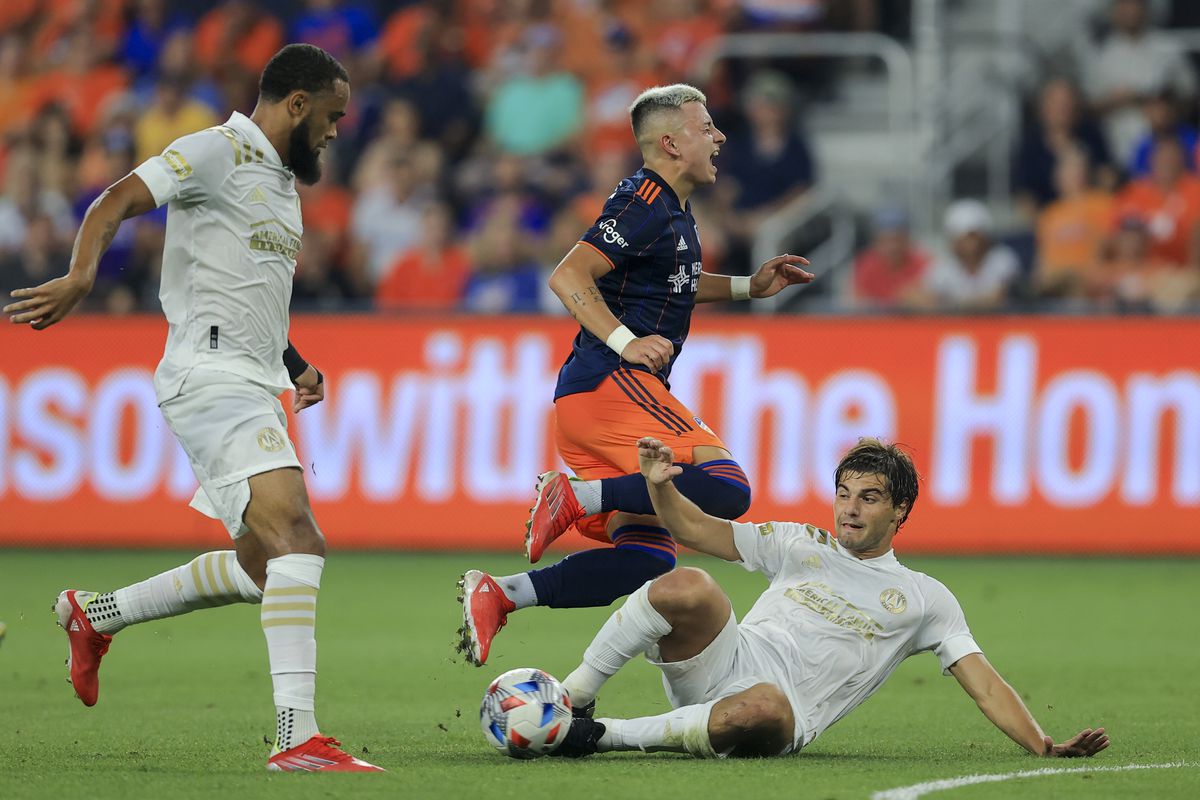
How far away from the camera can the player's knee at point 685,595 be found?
6039 mm

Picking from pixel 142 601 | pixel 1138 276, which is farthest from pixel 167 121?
pixel 142 601

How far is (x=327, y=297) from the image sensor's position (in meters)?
15.5

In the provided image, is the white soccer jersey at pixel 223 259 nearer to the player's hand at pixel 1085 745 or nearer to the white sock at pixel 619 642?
the white sock at pixel 619 642

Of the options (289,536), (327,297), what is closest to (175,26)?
(327,297)

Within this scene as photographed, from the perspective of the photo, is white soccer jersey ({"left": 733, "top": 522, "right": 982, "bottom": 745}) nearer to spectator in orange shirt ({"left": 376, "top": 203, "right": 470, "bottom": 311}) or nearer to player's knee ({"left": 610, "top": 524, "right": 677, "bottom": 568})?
player's knee ({"left": 610, "top": 524, "right": 677, "bottom": 568})

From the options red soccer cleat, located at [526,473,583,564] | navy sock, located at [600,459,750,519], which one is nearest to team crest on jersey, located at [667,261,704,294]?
navy sock, located at [600,459,750,519]

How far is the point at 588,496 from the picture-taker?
6.98 metres

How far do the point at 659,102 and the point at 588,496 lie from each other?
61.8 inches

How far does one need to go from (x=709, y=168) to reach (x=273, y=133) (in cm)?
176

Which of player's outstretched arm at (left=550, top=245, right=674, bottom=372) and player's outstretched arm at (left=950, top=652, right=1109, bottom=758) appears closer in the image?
player's outstretched arm at (left=950, top=652, right=1109, bottom=758)

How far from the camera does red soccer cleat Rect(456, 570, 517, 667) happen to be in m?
6.54

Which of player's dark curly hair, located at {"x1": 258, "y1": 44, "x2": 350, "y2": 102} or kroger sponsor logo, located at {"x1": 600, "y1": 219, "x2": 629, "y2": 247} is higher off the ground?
player's dark curly hair, located at {"x1": 258, "y1": 44, "x2": 350, "y2": 102}

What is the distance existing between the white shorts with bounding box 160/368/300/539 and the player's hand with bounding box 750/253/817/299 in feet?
7.59

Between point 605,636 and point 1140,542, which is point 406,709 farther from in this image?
point 1140,542
